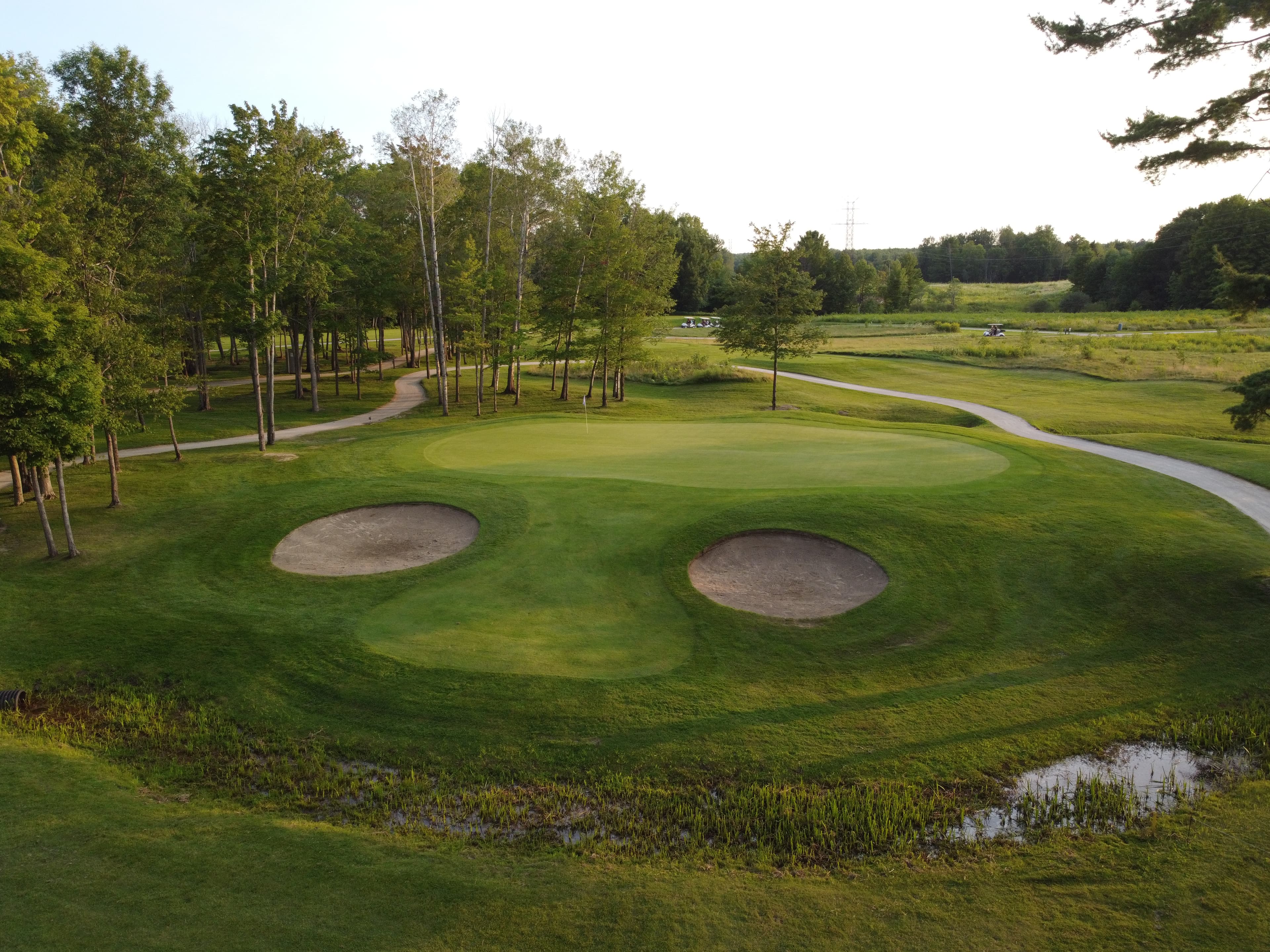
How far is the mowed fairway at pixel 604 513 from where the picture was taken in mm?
13820

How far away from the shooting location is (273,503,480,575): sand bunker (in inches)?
699

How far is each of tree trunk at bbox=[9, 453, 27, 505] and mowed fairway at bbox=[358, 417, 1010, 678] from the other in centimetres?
1079

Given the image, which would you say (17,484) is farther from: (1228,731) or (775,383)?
(775,383)

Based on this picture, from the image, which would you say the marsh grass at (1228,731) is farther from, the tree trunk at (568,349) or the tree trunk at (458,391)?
the tree trunk at (458,391)

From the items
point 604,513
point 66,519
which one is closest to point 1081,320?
point 604,513

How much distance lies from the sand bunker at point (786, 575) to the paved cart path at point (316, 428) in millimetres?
23554

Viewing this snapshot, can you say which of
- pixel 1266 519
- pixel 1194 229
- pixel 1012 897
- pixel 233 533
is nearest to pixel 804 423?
pixel 1266 519

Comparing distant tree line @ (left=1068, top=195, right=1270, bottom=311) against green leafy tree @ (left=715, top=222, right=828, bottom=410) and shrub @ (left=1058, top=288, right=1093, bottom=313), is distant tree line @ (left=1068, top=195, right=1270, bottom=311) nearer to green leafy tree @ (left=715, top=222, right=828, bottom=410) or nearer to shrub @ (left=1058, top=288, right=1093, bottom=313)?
shrub @ (left=1058, top=288, right=1093, bottom=313)

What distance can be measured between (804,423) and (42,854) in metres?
26.9

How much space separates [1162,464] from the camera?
2562 centimetres

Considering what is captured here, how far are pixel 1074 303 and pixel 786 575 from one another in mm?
114982

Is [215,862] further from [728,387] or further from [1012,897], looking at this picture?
[728,387]

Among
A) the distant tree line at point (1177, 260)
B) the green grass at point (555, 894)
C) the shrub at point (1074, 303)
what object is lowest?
the green grass at point (555, 894)

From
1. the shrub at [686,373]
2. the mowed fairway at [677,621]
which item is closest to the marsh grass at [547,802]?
the mowed fairway at [677,621]
